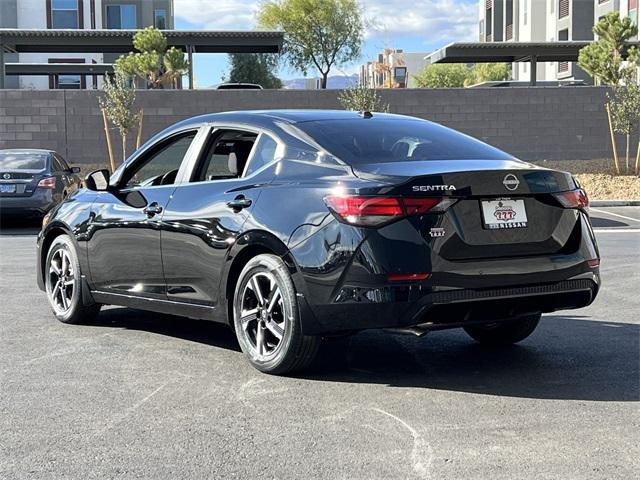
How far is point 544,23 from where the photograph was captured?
68812 millimetres

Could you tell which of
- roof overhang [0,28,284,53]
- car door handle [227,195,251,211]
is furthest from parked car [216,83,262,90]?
car door handle [227,195,251,211]

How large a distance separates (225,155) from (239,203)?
713mm

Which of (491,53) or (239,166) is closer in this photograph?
(239,166)

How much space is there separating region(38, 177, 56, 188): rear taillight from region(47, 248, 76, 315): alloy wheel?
9.68 m

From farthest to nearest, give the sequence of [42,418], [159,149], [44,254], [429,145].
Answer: [44,254] → [159,149] → [429,145] → [42,418]

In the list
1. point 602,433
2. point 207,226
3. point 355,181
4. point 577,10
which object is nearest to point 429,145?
point 355,181

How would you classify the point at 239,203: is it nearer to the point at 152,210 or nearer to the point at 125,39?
the point at 152,210

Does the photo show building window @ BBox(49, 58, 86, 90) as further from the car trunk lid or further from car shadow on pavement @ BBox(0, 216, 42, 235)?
the car trunk lid

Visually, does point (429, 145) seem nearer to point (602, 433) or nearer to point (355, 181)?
point (355, 181)

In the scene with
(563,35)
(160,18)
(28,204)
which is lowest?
(28,204)

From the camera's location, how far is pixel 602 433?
4586mm

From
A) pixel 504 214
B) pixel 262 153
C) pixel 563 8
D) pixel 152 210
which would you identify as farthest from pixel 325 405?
pixel 563 8

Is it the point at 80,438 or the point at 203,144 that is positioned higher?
the point at 203,144

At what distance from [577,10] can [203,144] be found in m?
59.4
